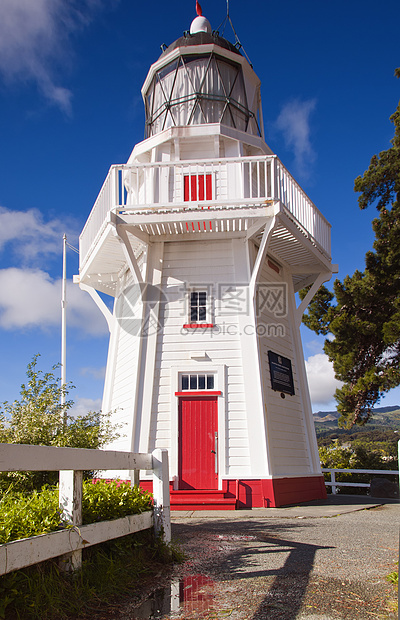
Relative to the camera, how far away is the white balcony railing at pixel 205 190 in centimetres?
1184

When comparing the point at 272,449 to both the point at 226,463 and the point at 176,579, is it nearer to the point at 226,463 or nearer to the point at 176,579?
the point at 226,463

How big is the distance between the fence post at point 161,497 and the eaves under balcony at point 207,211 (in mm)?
→ 7457

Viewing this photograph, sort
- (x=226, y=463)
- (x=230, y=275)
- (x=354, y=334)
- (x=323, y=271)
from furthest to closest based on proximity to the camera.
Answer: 1. (x=354, y=334)
2. (x=323, y=271)
3. (x=230, y=275)
4. (x=226, y=463)

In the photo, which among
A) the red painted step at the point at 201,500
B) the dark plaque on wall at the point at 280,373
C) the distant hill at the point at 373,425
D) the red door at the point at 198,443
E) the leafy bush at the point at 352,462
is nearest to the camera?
the red painted step at the point at 201,500

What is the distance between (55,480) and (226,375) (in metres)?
6.33

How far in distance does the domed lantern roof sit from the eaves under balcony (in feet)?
6.45

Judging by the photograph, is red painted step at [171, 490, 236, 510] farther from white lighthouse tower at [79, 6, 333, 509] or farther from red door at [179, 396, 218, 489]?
red door at [179, 396, 218, 489]

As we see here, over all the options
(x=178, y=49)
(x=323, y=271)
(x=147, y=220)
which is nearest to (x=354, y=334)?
(x=323, y=271)

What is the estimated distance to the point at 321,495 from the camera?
42.7 ft

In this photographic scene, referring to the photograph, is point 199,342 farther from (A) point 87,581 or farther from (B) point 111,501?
(A) point 87,581

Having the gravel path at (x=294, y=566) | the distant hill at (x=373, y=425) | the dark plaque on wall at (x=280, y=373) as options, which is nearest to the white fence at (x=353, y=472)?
the dark plaque on wall at (x=280, y=373)

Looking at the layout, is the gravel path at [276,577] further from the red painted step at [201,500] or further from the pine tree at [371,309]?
the pine tree at [371,309]

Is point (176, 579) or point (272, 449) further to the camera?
point (272, 449)

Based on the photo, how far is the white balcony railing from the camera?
38.8 ft
